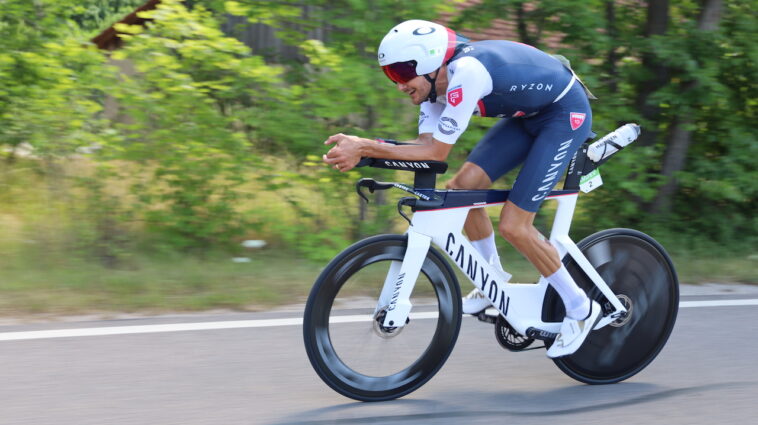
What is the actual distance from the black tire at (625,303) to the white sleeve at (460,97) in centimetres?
104

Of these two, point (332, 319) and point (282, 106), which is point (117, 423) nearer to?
point (332, 319)

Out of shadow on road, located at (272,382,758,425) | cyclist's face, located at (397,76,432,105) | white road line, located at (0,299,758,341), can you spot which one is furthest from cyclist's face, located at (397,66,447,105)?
white road line, located at (0,299,758,341)

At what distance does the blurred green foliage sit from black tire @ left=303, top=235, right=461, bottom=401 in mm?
2647

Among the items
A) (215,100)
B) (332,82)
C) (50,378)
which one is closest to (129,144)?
(215,100)

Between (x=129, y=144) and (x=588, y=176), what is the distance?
3.92 meters

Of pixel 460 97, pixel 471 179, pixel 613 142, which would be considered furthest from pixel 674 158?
pixel 460 97

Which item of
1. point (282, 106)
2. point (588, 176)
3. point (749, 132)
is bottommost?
point (749, 132)

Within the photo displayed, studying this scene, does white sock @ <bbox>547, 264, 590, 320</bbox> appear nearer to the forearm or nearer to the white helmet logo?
the forearm

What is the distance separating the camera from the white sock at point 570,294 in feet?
13.8

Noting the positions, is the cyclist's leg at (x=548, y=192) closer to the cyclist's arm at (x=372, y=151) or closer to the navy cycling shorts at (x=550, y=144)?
the navy cycling shorts at (x=550, y=144)

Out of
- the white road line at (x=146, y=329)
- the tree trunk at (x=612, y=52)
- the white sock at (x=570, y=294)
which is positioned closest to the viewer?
the white sock at (x=570, y=294)

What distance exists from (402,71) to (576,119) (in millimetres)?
935

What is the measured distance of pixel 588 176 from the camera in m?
4.29

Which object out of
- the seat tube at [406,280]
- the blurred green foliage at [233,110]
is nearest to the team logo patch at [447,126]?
the seat tube at [406,280]
